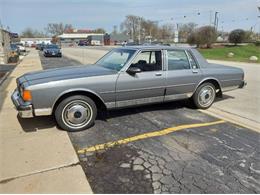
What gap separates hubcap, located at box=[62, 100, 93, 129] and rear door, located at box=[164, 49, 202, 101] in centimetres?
181

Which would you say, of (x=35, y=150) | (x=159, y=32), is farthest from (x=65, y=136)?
(x=159, y=32)

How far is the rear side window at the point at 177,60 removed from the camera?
5.53 meters

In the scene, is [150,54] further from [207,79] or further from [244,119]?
[244,119]

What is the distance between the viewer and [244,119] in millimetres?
5473

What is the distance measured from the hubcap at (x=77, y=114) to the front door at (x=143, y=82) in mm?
642

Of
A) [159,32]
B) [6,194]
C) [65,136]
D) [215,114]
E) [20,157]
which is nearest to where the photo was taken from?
[6,194]

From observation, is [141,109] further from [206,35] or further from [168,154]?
[206,35]

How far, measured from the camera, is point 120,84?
192 inches

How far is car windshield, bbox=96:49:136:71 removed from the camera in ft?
16.9

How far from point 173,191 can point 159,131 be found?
1.82m

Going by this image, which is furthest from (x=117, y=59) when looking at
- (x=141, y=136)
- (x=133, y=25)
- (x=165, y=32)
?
(x=133, y=25)

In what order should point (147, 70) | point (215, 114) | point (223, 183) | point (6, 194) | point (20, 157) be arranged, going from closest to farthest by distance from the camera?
point (6, 194)
point (223, 183)
point (20, 157)
point (147, 70)
point (215, 114)

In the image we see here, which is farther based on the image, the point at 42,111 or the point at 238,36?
the point at 238,36

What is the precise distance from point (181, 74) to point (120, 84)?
1.53 m
